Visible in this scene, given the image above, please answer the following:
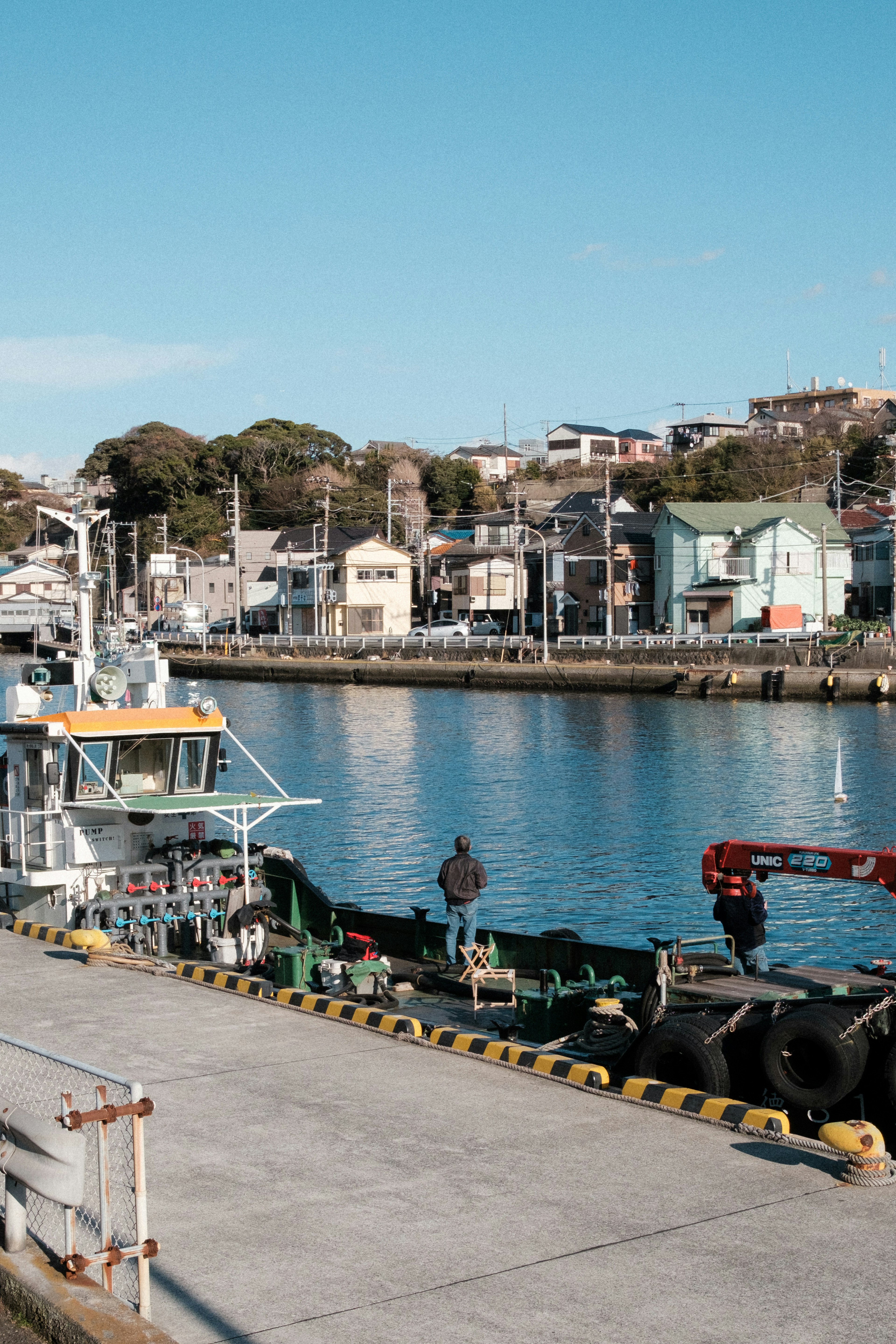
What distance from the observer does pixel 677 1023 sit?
10.2m

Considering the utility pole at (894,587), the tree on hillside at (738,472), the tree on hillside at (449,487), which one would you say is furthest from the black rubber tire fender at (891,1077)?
the tree on hillside at (449,487)

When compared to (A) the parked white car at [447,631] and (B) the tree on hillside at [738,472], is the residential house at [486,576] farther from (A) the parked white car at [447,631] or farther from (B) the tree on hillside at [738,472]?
(B) the tree on hillside at [738,472]

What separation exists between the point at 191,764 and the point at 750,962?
24.5 ft

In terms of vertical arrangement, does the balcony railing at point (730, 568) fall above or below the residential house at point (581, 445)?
below

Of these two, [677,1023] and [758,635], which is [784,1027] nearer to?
[677,1023]

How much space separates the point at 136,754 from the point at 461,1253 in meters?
10.8

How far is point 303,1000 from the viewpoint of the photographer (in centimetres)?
1222

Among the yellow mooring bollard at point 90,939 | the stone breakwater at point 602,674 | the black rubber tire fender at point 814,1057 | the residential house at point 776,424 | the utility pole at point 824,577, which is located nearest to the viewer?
the black rubber tire fender at point 814,1057

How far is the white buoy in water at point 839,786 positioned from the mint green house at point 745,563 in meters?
39.1

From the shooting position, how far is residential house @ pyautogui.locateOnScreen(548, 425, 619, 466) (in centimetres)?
14425

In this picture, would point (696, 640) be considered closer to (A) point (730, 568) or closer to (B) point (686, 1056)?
(A) point (730, 568)

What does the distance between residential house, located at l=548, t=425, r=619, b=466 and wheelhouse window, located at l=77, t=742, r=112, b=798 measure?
127154 millimetres

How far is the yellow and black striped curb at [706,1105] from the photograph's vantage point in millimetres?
8391

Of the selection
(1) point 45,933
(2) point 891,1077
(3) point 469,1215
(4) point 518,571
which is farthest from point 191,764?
(4) point 518,571
